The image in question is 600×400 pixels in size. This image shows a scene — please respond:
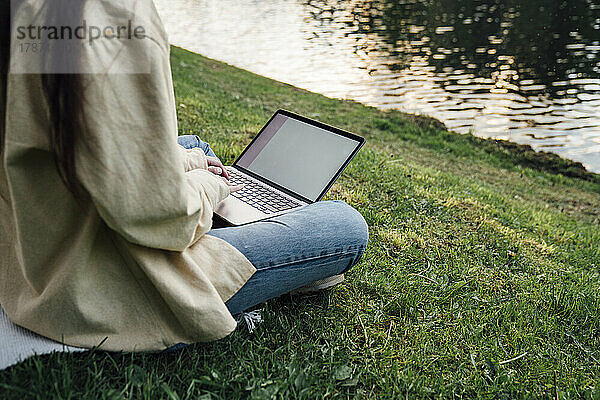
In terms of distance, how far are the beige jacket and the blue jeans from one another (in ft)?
0.30

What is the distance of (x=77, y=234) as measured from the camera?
4.88 ft

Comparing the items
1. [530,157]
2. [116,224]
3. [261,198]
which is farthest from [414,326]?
[530,157]

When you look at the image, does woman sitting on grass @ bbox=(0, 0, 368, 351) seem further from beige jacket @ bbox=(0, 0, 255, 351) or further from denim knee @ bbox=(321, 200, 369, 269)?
denim knee @ bbox=(321, 200, 369, 269)

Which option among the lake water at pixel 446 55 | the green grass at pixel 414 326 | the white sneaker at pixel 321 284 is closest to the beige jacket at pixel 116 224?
the green grass at pixel 414 326

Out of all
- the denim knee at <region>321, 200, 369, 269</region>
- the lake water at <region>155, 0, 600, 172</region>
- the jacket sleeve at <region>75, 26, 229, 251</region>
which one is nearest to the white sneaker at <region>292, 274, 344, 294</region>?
the denim knee at <region>321, 200, 369, 269</region>

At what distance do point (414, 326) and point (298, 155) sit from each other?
972mm

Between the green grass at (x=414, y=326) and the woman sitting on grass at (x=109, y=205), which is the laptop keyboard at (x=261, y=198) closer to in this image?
the green grass at (x=414, y=326)

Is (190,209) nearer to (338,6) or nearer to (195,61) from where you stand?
(195,61)

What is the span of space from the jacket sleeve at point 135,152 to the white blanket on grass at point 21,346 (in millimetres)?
493

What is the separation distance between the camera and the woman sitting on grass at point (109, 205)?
1236 millimetres

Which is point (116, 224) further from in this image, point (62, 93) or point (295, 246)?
point (295, 246)

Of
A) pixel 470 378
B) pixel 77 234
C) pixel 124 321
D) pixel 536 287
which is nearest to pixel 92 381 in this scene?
pixel 124 321

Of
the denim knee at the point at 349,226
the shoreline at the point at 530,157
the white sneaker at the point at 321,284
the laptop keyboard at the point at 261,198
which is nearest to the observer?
the denim knee at the point at 349,226

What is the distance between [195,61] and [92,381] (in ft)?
29.3
